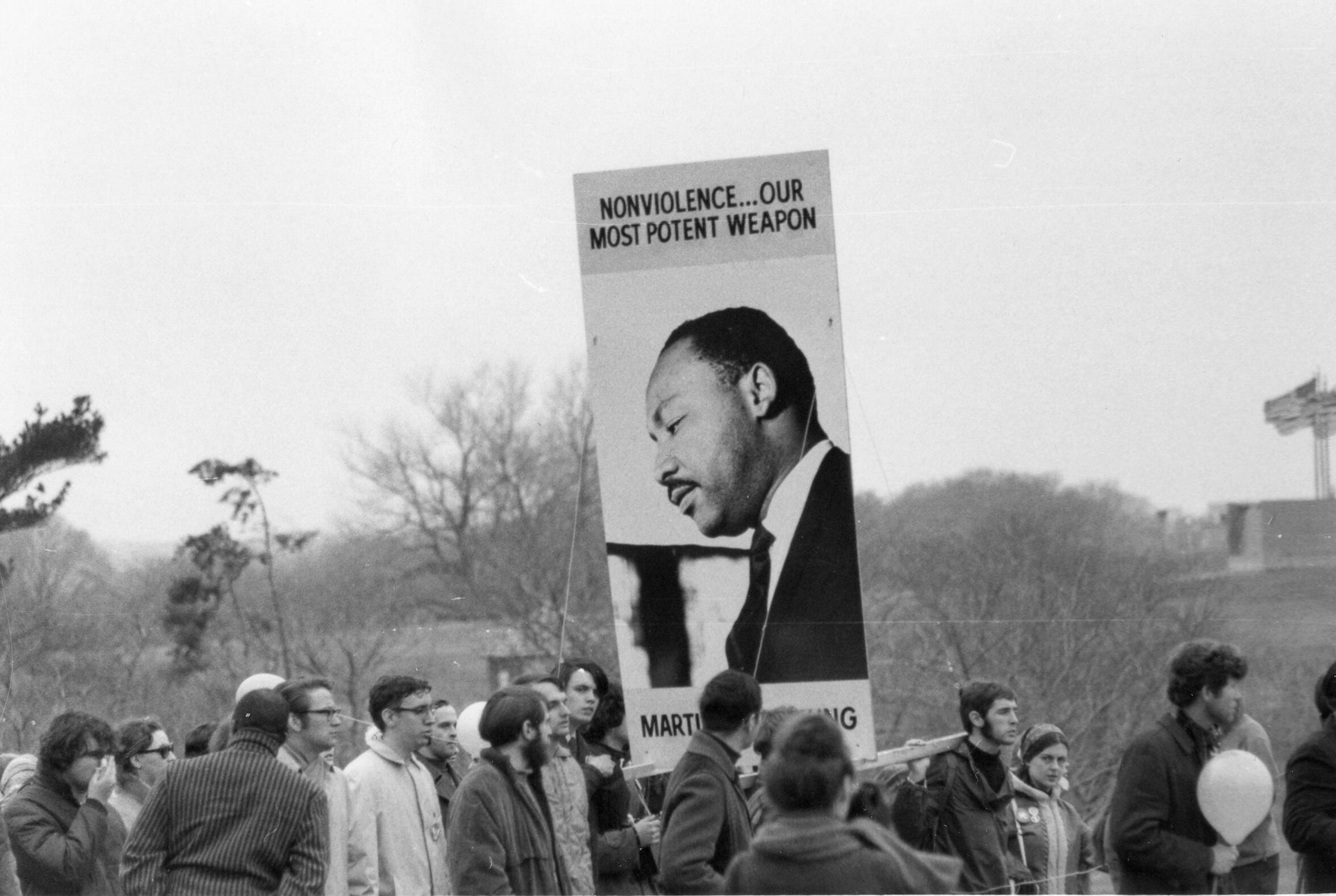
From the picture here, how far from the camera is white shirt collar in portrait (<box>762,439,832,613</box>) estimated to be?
442 cm

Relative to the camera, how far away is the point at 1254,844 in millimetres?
4160

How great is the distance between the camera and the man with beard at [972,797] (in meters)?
4.66

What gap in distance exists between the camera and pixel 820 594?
4402mm

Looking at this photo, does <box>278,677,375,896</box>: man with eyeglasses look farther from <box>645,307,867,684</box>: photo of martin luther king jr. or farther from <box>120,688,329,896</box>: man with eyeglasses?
<box>645,307,867,684</box>: photo of martin luther king jr.

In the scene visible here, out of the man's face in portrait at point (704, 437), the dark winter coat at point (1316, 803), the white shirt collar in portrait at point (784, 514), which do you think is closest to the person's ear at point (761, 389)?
the man's face in portrait at point (704, 437)

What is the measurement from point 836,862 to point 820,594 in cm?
188

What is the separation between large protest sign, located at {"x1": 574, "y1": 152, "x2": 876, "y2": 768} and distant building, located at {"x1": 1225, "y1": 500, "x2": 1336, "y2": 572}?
156 cm

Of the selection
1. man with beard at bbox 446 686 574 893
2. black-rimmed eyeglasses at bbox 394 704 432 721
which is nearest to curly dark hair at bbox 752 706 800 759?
man with beard at bbox 446 686 574 893

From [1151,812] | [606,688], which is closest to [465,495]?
[606,688]

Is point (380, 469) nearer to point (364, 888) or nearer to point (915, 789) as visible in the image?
point (364, 888)

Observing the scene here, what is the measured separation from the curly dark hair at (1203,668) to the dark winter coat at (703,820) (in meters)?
1.13

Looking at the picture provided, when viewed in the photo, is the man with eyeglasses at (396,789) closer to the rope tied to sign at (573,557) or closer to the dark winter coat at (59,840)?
the dark winter coat at (59,840)

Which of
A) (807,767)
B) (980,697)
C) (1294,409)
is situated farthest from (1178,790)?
(1294,409)

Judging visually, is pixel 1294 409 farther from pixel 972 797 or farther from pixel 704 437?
pixel 704 437
